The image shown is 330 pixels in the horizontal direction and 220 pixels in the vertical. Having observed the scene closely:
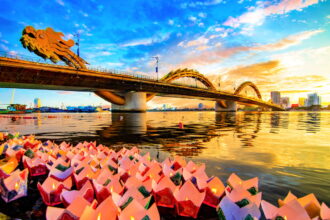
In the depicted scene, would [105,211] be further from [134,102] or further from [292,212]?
[134,102]

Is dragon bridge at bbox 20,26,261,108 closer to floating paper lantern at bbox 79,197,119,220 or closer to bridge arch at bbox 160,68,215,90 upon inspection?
bridge arch at bbox 160,68,215,90

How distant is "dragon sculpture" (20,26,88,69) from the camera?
197 feet

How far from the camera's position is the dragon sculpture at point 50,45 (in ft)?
197

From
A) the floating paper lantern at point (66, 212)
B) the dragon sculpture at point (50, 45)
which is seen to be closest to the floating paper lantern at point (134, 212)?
the floating paper lantern at point (66, 212)

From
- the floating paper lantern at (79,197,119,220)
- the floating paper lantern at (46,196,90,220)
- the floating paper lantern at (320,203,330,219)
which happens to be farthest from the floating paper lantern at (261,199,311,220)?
the floating paper lantern at (46,196,90,220)

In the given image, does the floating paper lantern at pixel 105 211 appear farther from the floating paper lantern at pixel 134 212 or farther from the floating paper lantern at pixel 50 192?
the floating paper lantern at pixel 50 192

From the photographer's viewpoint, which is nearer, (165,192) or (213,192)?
(165,192)

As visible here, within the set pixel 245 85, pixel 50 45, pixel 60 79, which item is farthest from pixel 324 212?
pixel 245 85

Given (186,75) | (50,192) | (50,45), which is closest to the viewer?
(50,192)

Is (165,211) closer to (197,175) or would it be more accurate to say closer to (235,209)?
(197,175)

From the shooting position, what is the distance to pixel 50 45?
69188 millimetres

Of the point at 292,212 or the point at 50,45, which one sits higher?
the point at 50,45

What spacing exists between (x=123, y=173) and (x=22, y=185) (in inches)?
104

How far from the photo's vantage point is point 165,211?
4391 millimetres
